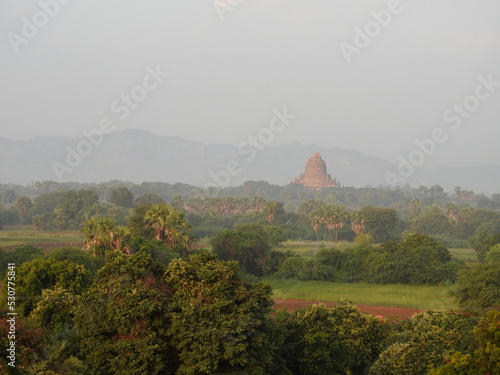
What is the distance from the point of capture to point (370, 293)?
35938mm

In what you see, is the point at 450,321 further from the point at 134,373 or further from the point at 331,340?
the point at 134,373

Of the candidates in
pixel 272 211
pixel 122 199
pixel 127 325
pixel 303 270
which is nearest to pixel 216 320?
pixel 127 325

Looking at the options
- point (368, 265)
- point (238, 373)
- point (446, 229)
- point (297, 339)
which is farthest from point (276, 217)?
point (238, 373)

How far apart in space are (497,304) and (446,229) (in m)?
60.1

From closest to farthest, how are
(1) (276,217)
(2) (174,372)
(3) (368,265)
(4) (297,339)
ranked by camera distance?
(2) (174,372) → (4) (297,339) → (3) (368,265) → (1) (276,217)

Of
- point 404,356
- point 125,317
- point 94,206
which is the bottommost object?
point 404,356

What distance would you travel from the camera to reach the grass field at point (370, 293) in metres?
32.4

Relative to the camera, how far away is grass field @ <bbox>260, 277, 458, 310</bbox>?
32.4m

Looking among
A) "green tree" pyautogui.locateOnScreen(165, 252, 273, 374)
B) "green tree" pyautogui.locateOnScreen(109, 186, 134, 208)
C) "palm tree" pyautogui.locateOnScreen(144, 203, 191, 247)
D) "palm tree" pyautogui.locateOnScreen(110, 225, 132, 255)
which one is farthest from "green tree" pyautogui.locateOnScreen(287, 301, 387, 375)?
"green tree" pyautogui.locateOnScreen(109, 186, 134, 208)

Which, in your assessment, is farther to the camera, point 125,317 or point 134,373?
point 125,317

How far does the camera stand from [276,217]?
92.5 metres

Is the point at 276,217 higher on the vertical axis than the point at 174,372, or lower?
higher

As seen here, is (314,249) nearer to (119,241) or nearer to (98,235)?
(119,241)

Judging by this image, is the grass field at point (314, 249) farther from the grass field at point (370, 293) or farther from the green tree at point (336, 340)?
the green tree at point (336, 340)
